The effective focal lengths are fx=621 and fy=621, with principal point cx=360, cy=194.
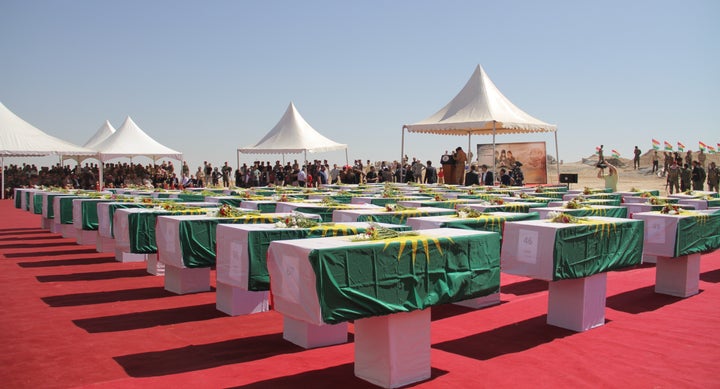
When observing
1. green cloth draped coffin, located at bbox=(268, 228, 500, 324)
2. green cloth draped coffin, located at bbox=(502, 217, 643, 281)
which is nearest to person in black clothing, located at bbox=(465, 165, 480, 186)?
green cloth draped coffin, located at bbox=(502, 217, 643, 281)

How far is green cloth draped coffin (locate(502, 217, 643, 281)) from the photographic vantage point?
20.4ft

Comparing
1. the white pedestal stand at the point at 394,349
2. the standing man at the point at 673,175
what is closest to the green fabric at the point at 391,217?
the white pedestal stand at the point at 394,349

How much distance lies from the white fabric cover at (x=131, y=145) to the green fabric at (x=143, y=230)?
874 inches

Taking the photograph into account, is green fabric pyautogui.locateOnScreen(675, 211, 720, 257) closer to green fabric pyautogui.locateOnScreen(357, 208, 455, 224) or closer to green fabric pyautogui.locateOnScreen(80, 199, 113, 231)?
green fabric pyautogui.locateOnScreen(357, 208, 455, 224)

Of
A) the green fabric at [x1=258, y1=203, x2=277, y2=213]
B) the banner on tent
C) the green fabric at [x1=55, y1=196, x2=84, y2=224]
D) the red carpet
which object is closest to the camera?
the red carpet

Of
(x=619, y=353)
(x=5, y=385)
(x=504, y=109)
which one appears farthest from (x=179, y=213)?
(x=504, y=109)

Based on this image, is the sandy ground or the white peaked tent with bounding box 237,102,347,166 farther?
the sandy ground

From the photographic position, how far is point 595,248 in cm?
667

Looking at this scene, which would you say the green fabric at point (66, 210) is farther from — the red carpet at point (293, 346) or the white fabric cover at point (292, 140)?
the white fabric cover at point (292, 140)

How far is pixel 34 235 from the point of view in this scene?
16250 millimetres

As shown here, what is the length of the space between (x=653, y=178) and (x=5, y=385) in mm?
40209

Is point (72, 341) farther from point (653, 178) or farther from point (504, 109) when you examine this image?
point (653, 178)

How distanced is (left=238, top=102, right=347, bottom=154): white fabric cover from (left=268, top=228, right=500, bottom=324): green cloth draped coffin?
80.9 feet

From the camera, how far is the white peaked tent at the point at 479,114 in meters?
23.7
